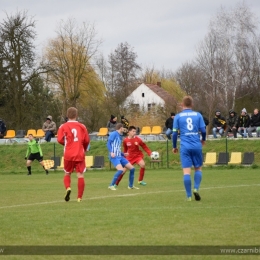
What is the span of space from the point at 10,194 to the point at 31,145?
14210 millimetres

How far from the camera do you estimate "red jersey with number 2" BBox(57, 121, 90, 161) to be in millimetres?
14406

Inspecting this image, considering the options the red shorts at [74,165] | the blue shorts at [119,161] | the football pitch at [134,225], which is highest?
the red shorts at [74,165]

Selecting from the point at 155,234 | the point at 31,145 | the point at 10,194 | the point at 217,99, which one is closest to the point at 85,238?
the point at 155,234

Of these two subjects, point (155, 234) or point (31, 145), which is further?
point (31, 145)

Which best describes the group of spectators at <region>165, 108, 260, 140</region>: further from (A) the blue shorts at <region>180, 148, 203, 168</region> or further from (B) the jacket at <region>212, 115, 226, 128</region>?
(A) the blue shorts at <region>180, 148, 203, 168</region>

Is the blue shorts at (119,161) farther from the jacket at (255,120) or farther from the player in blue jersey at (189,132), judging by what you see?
the jacket at (255,120)

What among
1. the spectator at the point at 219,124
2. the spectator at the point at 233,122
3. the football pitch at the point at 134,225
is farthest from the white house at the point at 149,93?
the football pitch at the point at 134,225

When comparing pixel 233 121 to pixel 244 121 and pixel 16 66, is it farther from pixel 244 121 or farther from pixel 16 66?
pixel 16 66

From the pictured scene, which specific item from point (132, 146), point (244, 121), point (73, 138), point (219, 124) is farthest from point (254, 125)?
point (73, 138)

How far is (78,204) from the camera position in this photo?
46.8 ft

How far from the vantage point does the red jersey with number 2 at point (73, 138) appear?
1441 centimetres

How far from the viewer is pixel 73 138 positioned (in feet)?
47.3

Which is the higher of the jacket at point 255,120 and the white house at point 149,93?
the white house at point 149,93
